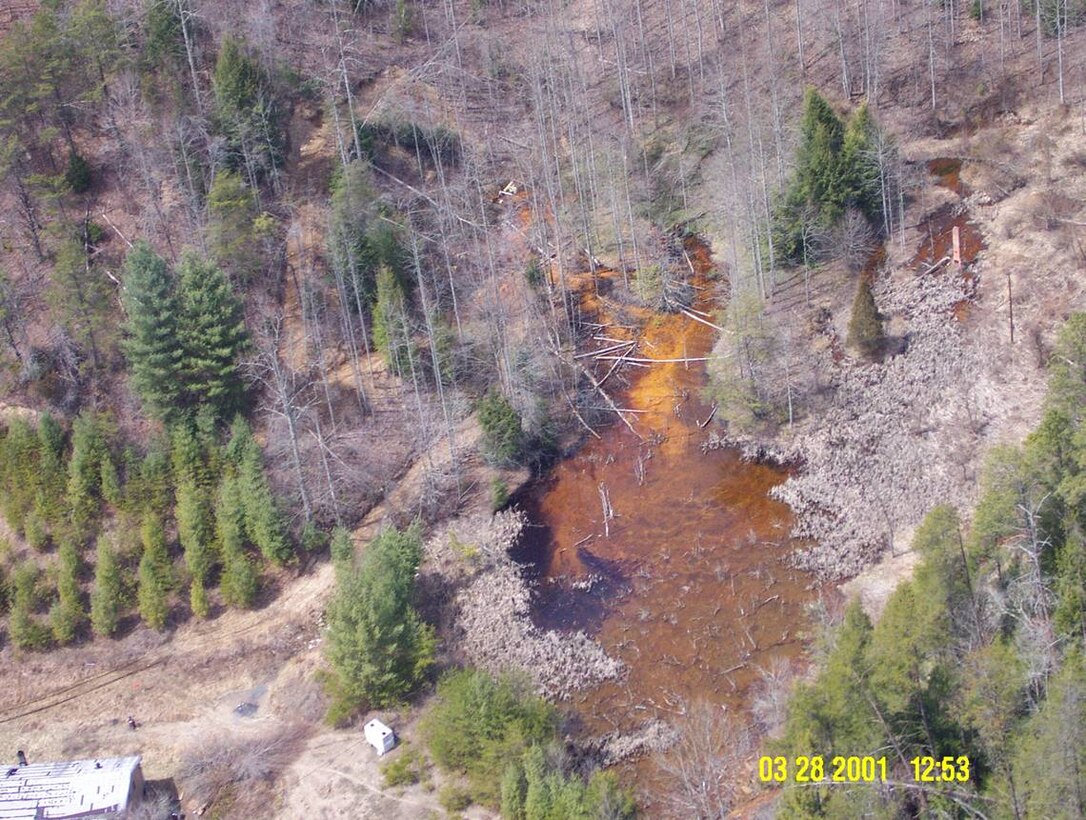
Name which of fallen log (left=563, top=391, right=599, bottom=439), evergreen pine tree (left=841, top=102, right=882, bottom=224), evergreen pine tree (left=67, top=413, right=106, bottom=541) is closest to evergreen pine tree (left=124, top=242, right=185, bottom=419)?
evergreen pine tree (left=67, top=413, right=106, bottom=541)

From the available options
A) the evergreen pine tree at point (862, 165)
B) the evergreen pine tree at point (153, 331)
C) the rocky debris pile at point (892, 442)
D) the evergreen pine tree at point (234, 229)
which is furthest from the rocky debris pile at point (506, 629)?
the evergreen pine tree at point (862, 165)

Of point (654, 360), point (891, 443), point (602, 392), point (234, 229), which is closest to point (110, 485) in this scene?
point (234, 229)

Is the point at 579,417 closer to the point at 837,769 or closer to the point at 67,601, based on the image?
the point at 67,601

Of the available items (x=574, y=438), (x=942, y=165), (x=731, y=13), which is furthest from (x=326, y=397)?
(x=731, y=13)

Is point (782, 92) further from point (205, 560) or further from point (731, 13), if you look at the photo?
point (205, 560)

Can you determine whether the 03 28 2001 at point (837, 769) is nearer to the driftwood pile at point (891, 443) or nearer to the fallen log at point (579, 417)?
the driftwood pile at point (891, 443)

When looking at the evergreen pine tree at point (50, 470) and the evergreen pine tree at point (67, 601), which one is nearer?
the evergreen pine tree at point (67, 601)
